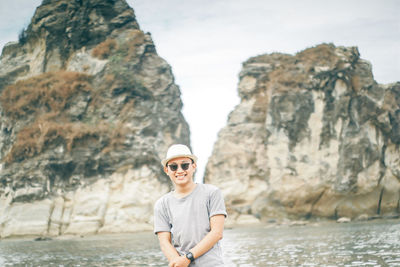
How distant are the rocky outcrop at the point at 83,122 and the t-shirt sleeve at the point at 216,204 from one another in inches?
1373

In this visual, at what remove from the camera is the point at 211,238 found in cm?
315

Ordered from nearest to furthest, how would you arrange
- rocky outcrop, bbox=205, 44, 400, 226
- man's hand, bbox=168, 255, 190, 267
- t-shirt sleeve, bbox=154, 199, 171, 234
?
man's hand, bbox=168, 255, 190, 267 < t-shirt sleeve, bbox=154, 199, 171, 234 < rocky outcrop, bbox=205, 44, 400, 226

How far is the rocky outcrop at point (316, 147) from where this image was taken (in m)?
41.4

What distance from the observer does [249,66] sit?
168 ft


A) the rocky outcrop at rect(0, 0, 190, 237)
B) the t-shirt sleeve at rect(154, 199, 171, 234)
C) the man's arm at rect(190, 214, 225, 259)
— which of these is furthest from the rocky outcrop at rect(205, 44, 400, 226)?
the man's arm at rect(190, 214, 225, 259)

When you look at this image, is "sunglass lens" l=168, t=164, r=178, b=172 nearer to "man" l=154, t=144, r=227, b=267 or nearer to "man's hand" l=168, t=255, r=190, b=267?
"man" l=154, t=144, r=227, b=267

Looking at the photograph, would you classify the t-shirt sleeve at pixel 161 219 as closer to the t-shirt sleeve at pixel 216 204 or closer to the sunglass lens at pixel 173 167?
the sunglass lens at pixel 173 167

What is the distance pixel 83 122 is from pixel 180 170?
41947 mm

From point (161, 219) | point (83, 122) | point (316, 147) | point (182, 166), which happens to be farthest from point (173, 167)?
point (316, 147)

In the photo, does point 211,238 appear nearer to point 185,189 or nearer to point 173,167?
point 185,189

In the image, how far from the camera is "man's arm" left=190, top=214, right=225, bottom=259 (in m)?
3.13

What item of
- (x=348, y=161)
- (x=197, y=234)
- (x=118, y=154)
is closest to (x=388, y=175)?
(x=348, y=161)

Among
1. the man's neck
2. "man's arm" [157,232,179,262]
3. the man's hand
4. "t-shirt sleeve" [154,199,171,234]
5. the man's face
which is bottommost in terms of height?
the man's hand

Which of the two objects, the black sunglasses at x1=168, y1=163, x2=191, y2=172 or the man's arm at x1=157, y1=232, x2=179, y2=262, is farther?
the black sunglasses at x1=168, y1=163, x2=191, y2=172
